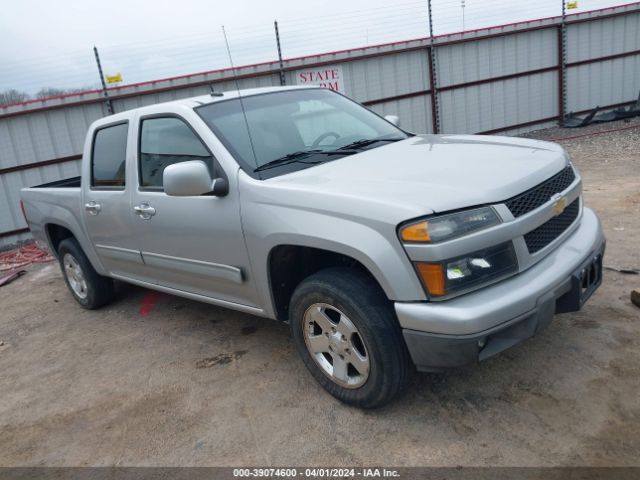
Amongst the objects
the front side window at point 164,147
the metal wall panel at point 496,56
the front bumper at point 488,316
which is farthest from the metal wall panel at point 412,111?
the front bumper at point 488,316

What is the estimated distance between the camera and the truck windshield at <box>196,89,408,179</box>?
10.9ft

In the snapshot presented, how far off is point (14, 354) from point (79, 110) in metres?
6.56

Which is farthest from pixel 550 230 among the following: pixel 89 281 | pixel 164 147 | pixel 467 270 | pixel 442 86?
pixel 442 86

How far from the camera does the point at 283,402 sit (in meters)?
3.17

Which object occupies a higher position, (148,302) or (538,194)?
(538,194)

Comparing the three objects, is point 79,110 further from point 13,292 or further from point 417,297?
point 417,297

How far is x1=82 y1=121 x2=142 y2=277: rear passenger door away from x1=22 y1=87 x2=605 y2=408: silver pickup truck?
0.02 metres

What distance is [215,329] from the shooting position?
4.36 m

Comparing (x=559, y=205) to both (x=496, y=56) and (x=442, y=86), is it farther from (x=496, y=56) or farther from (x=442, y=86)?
(x=496, y=56)

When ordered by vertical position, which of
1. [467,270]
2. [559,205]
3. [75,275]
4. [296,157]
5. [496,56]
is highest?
[496,56]

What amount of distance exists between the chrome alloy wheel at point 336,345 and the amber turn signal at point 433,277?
1.64 ft

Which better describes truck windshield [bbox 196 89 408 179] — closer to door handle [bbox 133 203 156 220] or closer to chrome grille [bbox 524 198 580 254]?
door handle [bbox 133 203 156 220]

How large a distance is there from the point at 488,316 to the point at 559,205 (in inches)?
34.5

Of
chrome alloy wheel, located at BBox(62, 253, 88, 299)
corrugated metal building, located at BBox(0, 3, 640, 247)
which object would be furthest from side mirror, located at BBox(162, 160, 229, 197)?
corrugated metal building, located at BBox(0, 3, 640, 247)
